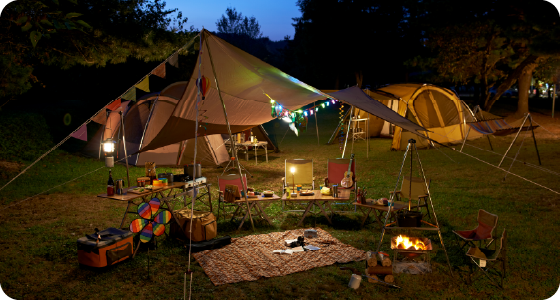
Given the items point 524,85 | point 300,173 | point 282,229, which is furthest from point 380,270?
point 524,85

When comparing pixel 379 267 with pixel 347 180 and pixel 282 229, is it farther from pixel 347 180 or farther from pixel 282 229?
pixel 347 180

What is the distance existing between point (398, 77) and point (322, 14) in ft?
25.5

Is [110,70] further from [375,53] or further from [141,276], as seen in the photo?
[375,53]

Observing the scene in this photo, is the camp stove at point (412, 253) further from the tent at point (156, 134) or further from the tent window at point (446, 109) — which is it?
the tent window at point (446, 109)

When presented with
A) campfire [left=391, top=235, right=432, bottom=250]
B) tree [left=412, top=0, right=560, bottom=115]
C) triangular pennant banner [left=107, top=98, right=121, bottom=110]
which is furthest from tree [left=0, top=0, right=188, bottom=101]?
tree [left=412, top=0, right=560, bottom=115]

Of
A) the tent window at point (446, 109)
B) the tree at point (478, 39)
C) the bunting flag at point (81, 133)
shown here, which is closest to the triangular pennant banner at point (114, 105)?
the bunting flag at point (81, 133)

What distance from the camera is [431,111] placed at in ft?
45.3

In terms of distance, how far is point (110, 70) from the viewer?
1484cm

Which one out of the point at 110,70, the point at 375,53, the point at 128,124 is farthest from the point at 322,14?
the point at 128,124

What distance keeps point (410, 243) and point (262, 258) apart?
188 cm

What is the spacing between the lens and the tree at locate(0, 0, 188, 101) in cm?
685

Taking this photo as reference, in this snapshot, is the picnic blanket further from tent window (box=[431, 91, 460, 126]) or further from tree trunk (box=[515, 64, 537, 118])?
tree trunk (box=[515, 64, 537, 118])

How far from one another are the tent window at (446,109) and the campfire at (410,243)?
33.4 feet

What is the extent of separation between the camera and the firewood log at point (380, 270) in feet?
14.6
